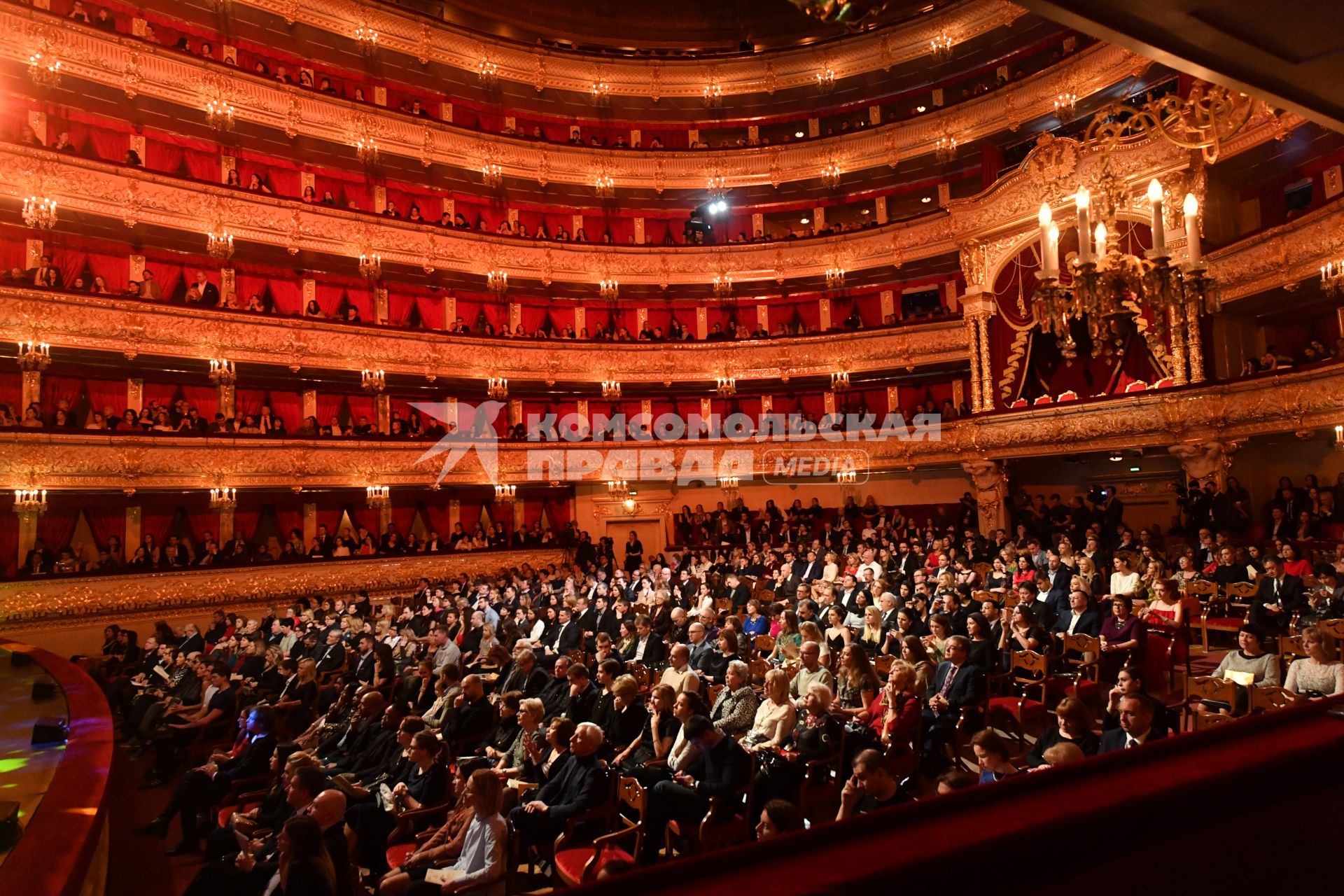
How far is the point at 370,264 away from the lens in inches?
731

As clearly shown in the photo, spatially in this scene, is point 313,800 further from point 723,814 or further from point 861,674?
point 861,674

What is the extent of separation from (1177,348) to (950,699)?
11235mm

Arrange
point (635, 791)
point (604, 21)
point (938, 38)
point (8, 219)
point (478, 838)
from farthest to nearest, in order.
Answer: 1. point (604, 21)
2. point (938, 38)
3. point (8, 219)
4. point (635, 791)
5. point (478, 838)

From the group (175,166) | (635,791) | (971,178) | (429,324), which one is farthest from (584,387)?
(635,791)

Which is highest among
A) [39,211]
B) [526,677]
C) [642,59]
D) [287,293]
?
[642,59]

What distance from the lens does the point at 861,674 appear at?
5.94 meters

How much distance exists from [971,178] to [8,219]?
22.3 m

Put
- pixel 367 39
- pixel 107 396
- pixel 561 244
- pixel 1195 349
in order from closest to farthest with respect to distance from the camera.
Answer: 1. pixel 1195 349
2. pixel 107 396
3. pixel 367 39
4. pixel 561 244

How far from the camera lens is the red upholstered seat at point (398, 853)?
4.43m

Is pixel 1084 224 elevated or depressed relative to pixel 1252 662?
elevated

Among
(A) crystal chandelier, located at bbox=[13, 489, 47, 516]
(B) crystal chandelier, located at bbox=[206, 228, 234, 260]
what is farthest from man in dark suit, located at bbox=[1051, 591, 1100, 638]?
(B) crystal chandelier, located at bbox=[206, 228, 234, 260]

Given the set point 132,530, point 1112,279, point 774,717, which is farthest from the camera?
point 132,530

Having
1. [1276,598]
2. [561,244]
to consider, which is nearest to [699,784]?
[1276,598]

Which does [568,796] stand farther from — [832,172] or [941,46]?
[941,46]
